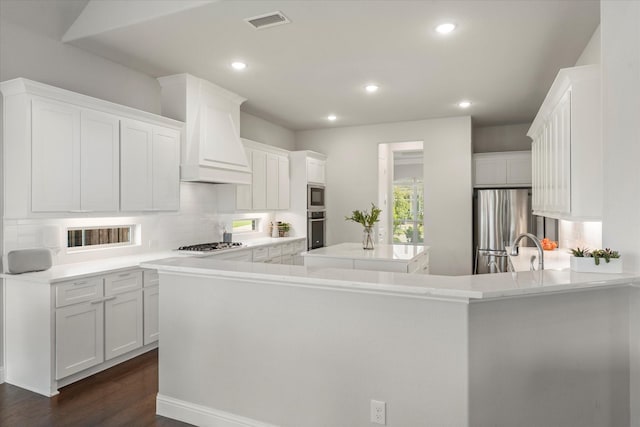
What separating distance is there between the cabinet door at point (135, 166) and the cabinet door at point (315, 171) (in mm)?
3133

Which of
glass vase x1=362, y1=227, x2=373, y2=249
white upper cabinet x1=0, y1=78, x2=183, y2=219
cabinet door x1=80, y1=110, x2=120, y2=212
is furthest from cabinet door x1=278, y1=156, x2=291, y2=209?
cabinet door x1=80, y1=110, x2=120, y2=212

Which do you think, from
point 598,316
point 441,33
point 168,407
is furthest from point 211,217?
point 598,316

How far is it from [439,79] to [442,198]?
248cm

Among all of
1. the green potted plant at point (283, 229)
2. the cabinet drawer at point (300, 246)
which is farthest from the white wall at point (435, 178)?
the green potted plant at point (283, 229)

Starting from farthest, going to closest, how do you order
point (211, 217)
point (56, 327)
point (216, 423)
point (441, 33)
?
point (211, 217) < point (441, 33) < point (56, 327) < point (216, 423)

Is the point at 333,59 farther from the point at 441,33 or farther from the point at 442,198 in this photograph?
the point at 442,198

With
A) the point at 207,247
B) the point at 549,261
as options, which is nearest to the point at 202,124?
the point at 207,247

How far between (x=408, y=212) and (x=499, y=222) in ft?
9.70

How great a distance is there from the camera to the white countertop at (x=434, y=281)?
1616 mm

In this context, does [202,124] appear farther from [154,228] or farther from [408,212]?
[408,212]

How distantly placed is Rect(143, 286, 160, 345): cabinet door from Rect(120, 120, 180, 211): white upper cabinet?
818mm

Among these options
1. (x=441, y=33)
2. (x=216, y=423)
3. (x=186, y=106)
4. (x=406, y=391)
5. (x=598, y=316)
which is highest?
(x=441, y=33)

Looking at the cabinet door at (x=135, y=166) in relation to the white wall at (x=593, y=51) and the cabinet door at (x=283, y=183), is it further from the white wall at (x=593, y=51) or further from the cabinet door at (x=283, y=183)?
the white wall at (x=593, y=51)

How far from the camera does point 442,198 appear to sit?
648 cm
